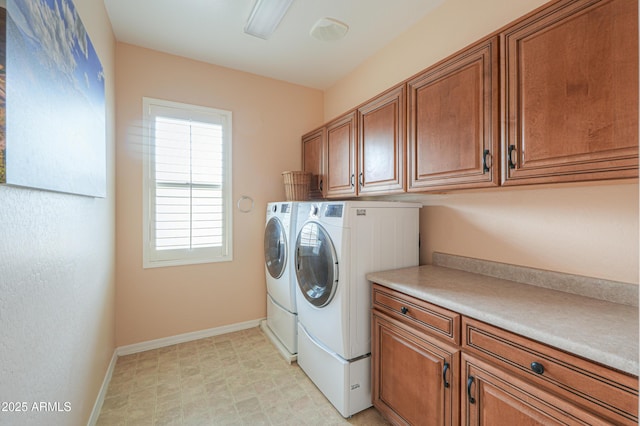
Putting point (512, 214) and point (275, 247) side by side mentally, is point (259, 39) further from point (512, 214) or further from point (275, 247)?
point (512, 214)

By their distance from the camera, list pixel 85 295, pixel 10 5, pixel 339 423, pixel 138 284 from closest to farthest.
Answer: pixel 10 5 → pixel 85 295 → pixel 339 423 → pixel 138 284

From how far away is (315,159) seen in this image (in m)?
2.86

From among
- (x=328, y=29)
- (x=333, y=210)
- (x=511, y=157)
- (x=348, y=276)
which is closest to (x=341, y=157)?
(x=333, y=210)

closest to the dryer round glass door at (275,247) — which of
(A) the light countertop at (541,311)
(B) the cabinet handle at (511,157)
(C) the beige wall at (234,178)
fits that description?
(C) the beige wall at (234,178)

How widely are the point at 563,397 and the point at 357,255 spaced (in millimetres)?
1045

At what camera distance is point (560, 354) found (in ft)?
2.92

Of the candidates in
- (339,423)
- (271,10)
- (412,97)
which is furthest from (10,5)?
(339,423)

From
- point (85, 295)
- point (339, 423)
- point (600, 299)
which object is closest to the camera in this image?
point (600, 299)

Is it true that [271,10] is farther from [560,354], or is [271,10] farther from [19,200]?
[560,354]

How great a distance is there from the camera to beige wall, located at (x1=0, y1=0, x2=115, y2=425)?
2.62ft

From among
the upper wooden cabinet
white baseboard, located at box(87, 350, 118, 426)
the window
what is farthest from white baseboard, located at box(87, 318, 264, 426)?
the upper wooden cabinet

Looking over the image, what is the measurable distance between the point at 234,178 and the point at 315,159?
86 centimetres

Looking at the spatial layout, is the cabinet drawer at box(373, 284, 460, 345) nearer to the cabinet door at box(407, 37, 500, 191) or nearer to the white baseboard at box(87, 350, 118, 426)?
the cabinet door at box(407, 37, 500, 191)

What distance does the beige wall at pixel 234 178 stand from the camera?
241 centimetres
